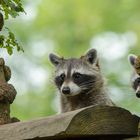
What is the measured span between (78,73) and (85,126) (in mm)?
2890

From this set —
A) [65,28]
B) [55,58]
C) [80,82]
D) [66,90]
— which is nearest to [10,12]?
[66,90]

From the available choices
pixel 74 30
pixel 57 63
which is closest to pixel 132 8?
pixel 74 30

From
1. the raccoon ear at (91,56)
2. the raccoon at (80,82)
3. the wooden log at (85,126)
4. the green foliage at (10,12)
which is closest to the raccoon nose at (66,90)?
the raccoon at (80,82)

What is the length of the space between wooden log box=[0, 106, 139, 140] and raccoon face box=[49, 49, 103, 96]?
233cm

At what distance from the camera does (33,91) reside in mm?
15781

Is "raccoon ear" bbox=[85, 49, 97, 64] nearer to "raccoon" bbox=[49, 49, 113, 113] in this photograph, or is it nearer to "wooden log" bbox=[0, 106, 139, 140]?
"raccoon" bbox=[49, 49, 113, 113]

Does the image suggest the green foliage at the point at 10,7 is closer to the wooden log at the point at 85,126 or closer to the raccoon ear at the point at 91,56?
the wooden log at the point at 85,126

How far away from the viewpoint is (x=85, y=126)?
364 centimetres

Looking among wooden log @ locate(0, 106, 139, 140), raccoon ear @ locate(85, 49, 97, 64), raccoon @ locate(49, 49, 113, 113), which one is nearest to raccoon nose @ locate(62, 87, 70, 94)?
raccoon @ locate(49, 49, 113, 113)

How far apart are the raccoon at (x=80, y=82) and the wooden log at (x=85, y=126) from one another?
2.06 metres

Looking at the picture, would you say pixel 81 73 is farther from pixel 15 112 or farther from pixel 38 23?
pixel 38 23

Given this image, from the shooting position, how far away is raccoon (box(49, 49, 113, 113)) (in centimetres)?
601

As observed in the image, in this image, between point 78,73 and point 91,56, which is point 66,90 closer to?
point 78,73

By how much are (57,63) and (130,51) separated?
25.3ft
